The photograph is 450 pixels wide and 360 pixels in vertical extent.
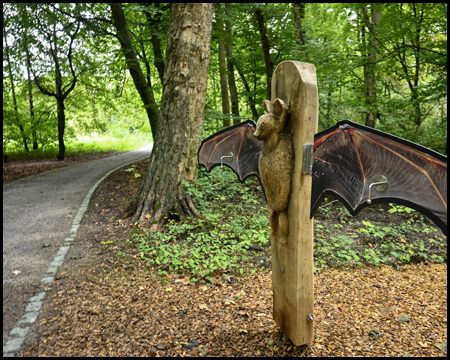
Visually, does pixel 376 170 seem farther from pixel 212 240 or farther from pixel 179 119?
pixel 179 119

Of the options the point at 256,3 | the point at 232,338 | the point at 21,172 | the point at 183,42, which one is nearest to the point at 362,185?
the point at 232,338

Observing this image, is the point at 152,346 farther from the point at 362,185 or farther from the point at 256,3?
the point at 256,3

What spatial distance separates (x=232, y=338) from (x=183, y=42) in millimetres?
4983

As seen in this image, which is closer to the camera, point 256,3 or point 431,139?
point 256,3

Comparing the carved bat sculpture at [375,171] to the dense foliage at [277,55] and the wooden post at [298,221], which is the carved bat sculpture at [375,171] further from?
the dense foliage at [277,55]

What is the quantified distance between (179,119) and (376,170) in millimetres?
4236

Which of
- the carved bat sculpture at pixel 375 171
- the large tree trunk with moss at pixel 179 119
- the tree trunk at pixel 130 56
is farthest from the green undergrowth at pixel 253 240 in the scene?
the tree trunk at pixel 130 56

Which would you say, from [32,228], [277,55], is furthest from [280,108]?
[277,55]

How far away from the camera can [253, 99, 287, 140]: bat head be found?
7.73 ft

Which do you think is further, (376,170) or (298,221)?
(298,221)

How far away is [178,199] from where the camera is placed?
5.77 metres

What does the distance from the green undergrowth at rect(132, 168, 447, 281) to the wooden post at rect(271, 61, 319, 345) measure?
1743 mm

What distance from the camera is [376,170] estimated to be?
218 centimetres

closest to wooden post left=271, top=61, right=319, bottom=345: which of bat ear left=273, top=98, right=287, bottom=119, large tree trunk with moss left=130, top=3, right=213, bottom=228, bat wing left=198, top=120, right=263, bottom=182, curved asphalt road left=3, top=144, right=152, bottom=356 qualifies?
bat ear left=273, top=98, right=287, bottom=119
